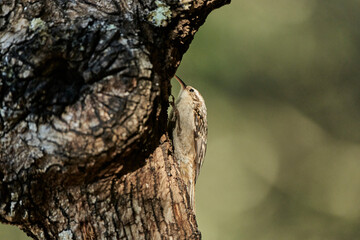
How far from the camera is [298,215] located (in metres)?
4.31

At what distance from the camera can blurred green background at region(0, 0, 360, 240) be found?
417 cm

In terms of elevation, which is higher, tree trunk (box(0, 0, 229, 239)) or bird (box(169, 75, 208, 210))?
bird (box(169, 75, 208, 210))

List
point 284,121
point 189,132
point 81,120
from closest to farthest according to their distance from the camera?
point 81,120
point 189,132
point 284,121

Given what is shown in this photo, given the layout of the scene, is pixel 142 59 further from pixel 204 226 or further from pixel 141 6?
pixel 204 226

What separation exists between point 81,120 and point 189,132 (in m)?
2.06

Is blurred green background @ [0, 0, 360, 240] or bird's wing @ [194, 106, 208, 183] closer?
bird's wing @ [194, 106, 208, 183]

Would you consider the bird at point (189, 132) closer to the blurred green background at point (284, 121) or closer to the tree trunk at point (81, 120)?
the blurred green background at point (284, 121)

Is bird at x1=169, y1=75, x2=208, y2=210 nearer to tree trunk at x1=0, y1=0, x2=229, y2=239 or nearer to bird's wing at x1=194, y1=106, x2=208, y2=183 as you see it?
bird's wing at x1=194, y1=106, x2=208, y2=183

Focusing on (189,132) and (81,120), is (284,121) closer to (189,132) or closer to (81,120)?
(189,132)

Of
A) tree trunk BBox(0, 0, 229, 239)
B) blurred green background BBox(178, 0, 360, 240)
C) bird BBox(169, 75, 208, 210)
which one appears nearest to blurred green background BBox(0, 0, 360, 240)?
blurred green background BBox(178, 0, 360, 240)

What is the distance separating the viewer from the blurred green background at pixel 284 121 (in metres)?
4.17

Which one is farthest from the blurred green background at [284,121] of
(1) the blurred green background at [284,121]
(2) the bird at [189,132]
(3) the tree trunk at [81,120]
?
(3) the tree trunk at [81,120]

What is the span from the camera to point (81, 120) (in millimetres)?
1307

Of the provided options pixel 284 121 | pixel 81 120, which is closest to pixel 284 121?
pixel 284 121
